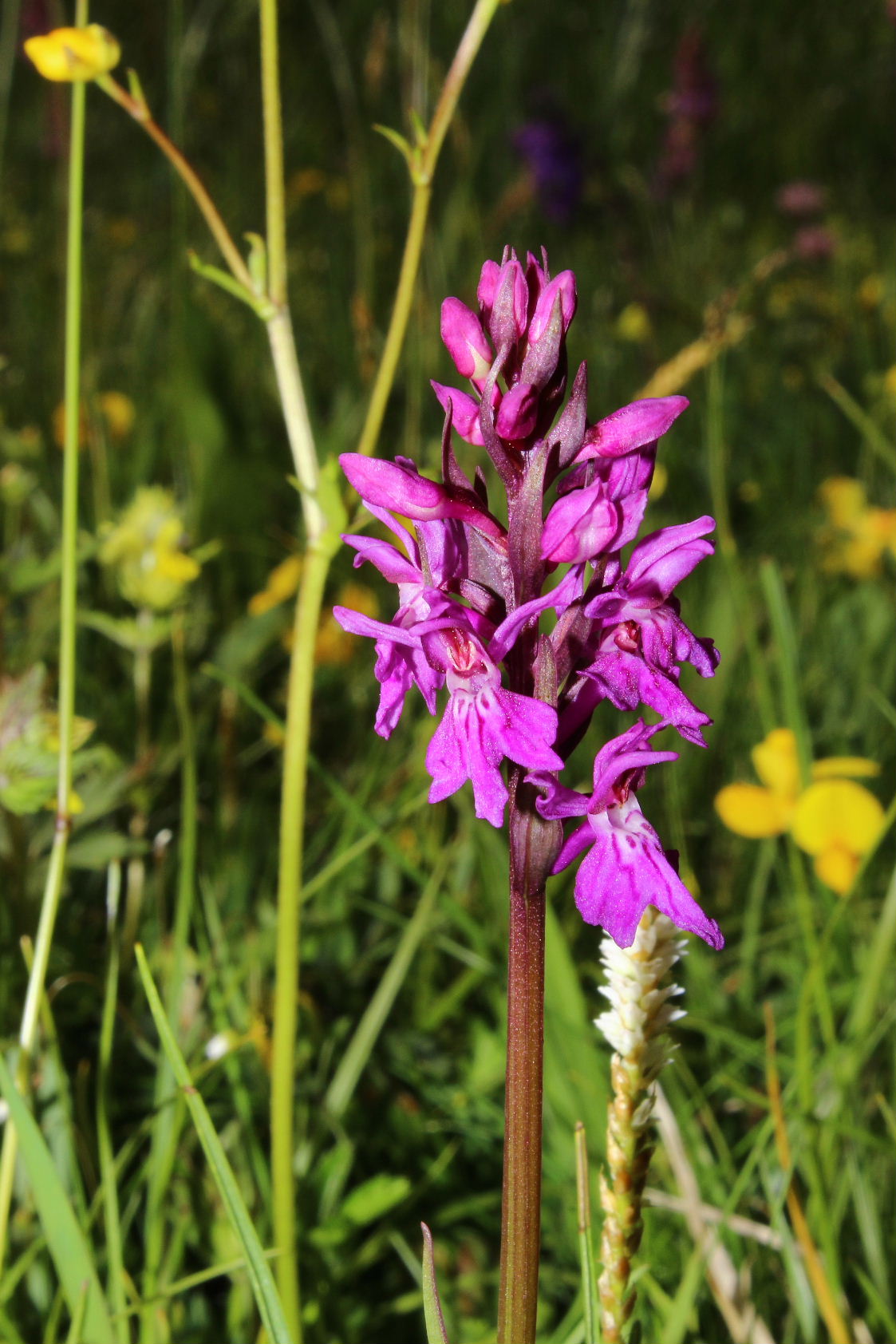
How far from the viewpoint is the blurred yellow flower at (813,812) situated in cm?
122

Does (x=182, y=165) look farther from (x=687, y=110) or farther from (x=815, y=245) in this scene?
(x=687, y=110)

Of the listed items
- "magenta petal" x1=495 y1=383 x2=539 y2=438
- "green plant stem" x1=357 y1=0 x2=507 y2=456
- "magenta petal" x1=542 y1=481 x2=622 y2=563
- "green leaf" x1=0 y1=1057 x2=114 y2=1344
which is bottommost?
"green leaf" x1=0 y1=1057 x2=114 y2=1344

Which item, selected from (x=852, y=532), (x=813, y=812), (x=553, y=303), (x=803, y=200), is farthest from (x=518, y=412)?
(x=803, y=200)

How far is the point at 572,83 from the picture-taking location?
22.1 feet

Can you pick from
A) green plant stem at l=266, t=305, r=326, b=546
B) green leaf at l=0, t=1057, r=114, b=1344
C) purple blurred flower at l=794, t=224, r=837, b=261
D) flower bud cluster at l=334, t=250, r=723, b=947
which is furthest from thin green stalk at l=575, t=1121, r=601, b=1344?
purple blurred flower at l=794, t=224, r=837, b=261

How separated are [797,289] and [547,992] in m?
3.38

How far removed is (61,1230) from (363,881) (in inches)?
32.9

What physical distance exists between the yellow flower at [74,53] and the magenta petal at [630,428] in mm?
596

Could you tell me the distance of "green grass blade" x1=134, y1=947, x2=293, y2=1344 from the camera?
0.61 meters

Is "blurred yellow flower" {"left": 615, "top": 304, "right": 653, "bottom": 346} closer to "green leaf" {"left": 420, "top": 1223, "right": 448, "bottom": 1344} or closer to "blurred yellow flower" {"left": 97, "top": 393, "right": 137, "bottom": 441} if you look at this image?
"blurred yellow flower" {"left": 97, "top": 393, "right": 137, "bottom": 441}

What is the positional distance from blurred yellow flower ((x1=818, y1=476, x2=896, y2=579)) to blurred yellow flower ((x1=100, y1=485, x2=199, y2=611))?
1.23 metres

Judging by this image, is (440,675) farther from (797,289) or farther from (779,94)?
(779,94)

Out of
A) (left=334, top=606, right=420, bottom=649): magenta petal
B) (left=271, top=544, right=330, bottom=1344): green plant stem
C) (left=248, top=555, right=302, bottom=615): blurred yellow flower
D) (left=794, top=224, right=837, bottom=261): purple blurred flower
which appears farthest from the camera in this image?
(left=794, top=224, right=837, bottom=261): purple blurred flower

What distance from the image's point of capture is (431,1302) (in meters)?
0.57
